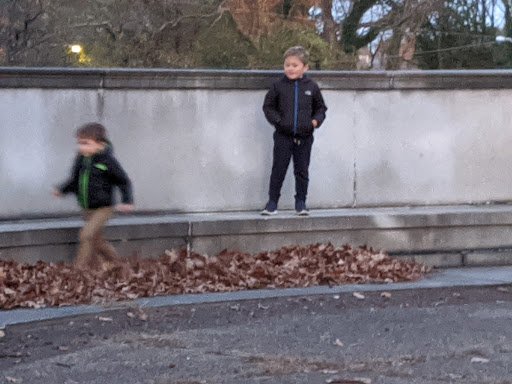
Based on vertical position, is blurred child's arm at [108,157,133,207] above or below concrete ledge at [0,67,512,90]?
below

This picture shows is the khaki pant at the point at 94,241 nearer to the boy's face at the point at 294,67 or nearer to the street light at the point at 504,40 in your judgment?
the boy's face at the point at 294,67

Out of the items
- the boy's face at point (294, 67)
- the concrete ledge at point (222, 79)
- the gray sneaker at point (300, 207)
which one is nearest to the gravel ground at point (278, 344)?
the gray sneaker at point (300, 207)

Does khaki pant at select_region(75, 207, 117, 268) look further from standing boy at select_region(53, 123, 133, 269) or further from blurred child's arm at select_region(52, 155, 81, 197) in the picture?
blurred child's arm at select_region(52, 155, 81, 197)

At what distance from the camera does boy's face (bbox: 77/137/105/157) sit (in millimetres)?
7070

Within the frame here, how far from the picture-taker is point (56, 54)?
76.9 ft

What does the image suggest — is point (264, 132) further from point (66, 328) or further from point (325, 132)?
point (66, 328)

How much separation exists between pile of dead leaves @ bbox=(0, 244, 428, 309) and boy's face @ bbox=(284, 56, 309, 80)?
1.47 metres

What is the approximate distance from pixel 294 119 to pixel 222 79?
83 centimetres

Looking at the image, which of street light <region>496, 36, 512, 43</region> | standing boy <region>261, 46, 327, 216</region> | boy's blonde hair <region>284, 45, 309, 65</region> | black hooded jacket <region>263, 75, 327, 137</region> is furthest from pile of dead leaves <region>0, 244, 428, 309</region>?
street light <region>496, 36, 512, 43</region>

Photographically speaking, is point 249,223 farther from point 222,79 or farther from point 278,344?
point 278,344

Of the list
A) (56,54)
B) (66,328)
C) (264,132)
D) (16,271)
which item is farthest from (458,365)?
(56,54)

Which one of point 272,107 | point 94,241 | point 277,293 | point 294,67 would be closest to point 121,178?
point 94,241

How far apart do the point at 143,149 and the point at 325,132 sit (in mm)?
1712

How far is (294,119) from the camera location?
856 cm
